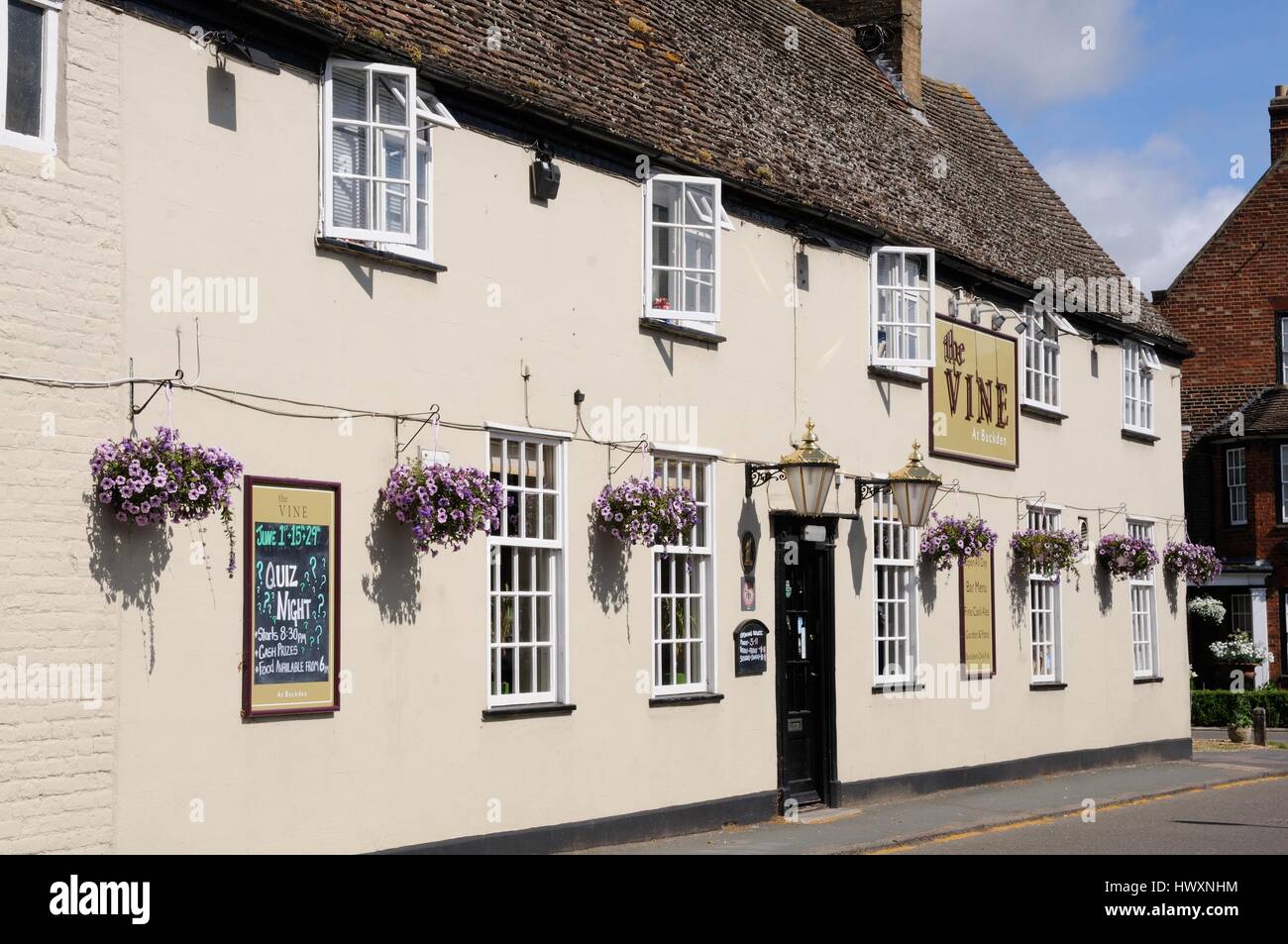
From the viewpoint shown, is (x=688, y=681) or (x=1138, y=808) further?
(x=1138, y=808)

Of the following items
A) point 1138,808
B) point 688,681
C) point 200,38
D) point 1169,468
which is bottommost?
point 1138,808

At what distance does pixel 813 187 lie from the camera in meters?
17.5

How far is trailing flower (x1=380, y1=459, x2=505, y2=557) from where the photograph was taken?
38.3 feet

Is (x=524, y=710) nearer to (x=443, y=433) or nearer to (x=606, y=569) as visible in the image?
(x=606, y=569)

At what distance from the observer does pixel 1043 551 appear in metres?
20.7

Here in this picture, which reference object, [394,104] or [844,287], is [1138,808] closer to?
[844,287]

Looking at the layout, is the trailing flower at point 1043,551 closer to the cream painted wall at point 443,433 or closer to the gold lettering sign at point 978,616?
the gold lettering sign at point 978,616

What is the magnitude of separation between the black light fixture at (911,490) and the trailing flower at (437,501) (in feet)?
21.8

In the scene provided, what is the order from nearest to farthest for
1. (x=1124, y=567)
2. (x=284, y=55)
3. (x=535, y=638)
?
(x=284, y=55), (x=535, y=638), (x=1124, y=567)

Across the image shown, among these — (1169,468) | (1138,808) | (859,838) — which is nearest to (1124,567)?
(1169,468)

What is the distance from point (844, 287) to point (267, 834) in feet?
30.8

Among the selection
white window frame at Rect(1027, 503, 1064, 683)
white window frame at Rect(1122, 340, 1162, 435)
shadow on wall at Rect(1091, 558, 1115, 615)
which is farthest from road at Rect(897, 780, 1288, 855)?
white window frame at Rect(1122, 340, 1162, 435)

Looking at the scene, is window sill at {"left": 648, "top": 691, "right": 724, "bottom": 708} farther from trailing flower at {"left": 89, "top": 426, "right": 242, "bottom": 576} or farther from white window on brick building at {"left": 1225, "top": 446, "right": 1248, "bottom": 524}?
white window on brick building at {"left": 1225, "top": 446, "right": 1248, "bottom": 524}

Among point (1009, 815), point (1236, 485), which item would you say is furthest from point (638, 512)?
point (1236, 485)
